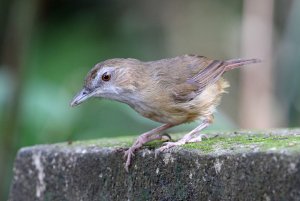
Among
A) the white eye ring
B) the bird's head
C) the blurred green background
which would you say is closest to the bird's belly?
the bird's head

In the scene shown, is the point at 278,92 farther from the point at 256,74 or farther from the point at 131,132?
the point at 131,132

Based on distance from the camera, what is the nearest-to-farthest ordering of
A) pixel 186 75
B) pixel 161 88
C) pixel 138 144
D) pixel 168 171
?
pixel 168 171
pixel 138 144
pixel 161 88
pixel 186 75

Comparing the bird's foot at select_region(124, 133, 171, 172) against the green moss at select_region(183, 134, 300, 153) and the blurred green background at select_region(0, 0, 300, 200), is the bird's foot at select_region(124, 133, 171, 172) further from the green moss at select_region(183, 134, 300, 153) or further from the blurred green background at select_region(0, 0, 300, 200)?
the blurred green background at select_region(0, 0, 300, 200)

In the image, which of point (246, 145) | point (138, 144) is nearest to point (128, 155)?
point (138, 144)

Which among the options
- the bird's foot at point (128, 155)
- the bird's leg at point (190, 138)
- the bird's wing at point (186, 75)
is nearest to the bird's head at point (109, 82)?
the bird's wing at point (186, 75)

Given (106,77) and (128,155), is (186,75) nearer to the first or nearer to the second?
(106,77)

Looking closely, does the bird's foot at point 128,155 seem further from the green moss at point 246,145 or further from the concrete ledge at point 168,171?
the green moss at point 246,145
